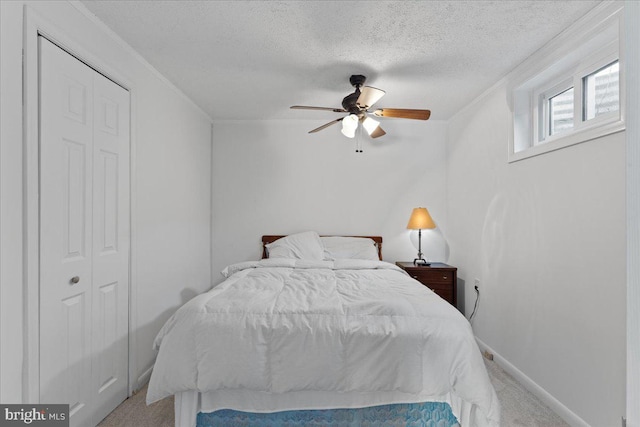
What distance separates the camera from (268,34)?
2.10m

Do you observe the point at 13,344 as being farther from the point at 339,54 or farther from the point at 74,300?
the point at 339,54

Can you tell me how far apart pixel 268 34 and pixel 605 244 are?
239cm

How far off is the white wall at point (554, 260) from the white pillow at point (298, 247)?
1.69 metres

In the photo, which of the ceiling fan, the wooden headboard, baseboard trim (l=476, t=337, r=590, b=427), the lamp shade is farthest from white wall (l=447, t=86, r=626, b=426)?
the wooden headboard

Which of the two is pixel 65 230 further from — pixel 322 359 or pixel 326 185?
pixel 326 185

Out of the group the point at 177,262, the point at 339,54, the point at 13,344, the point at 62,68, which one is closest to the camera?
the point at 13,344

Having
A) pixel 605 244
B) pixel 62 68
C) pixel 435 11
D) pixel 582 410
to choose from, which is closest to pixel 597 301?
pixel 605 244

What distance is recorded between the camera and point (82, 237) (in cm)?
182

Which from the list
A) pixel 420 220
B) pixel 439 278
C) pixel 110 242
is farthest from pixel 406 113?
pixel 110 242

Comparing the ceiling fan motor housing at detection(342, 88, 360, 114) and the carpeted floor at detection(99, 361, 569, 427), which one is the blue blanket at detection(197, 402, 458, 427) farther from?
the ceiling fan motor housing at detection(342, 88, 360, 114)

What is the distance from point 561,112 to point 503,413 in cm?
221

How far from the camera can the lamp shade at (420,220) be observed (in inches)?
145

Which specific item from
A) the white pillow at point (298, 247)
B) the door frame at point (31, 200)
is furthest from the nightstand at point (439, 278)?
the door frame at point (31, 200)
